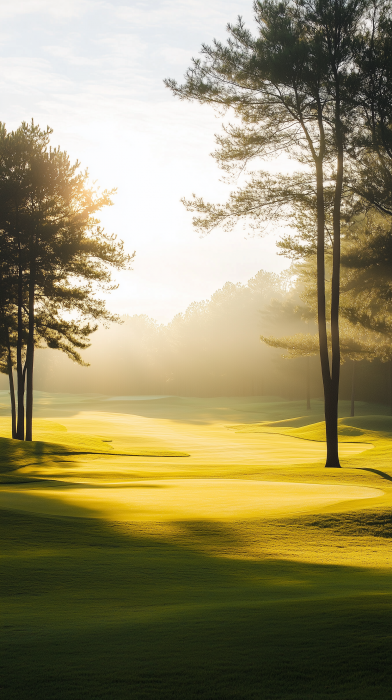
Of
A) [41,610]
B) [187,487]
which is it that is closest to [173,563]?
[41,610]

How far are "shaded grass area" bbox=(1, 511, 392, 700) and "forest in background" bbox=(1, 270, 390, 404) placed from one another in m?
51.4

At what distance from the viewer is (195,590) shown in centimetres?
556

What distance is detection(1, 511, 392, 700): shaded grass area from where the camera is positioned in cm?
310

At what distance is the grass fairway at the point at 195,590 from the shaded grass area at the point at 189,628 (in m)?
0.01

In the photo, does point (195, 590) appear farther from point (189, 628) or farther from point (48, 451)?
A: point (48, 451)

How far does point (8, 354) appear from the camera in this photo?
2820cm

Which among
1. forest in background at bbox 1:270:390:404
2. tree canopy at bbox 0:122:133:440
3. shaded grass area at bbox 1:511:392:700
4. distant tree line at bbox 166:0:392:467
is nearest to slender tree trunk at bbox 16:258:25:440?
tree canopy at bbox 0:122:133:440

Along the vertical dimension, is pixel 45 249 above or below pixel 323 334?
above

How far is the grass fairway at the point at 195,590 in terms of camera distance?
318 cm

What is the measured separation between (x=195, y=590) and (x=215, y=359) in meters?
74.9

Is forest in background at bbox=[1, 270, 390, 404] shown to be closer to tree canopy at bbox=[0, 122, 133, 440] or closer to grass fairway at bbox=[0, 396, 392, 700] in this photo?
tree canopy at bbox=[0, 122, 133, 440]

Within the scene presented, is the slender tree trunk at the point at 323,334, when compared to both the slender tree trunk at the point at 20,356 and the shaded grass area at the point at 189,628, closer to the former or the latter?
the slender tree trunk at the point at 20,356

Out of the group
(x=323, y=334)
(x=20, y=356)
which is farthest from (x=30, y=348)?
(x=323, y=334)

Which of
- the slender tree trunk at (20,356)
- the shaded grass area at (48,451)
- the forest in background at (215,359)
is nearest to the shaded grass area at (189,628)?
the shaded grass area at (48,451)
